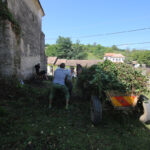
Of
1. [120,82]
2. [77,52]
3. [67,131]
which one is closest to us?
[67,131]

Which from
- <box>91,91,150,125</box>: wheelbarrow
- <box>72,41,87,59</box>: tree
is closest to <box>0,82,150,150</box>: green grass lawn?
<box>91,91,150,125</box>: wheelbarrow

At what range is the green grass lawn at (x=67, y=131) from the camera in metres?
2.09

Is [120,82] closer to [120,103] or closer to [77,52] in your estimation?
[120,103]

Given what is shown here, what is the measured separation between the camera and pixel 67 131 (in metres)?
2.53

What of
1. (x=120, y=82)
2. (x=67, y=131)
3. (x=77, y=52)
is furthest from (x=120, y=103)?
(x=77, y=52)

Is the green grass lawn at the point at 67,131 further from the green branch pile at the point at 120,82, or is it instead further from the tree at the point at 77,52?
the tree at the point at 77,52

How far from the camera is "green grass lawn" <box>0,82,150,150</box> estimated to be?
6.87ft

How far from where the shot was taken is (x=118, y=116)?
3.41 metres

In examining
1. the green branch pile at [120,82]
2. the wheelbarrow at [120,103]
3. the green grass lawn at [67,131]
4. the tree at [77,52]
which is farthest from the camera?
the tree at [77,52]

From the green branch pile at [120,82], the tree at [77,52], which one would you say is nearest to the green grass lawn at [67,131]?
the green branch pile at [120,82]

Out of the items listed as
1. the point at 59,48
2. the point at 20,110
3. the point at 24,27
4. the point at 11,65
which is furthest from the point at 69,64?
the point at 20,110

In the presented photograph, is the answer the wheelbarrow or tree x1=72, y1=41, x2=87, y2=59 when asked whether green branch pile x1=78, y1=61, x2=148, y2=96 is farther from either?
tree x1=72, y1=41, x2=87, y2=59

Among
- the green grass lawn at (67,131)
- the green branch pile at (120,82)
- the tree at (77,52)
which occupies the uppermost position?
the tree at (77,52)

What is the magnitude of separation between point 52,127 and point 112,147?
4.63 ft
